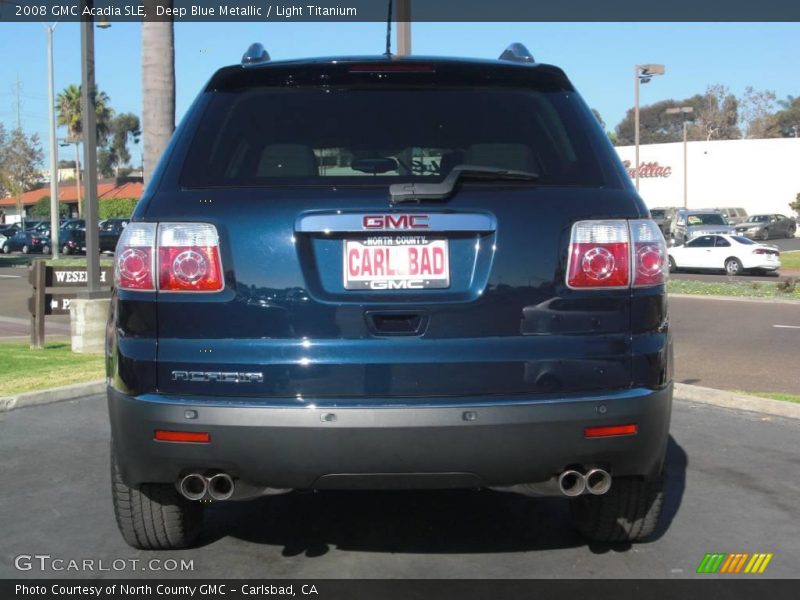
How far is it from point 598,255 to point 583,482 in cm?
82

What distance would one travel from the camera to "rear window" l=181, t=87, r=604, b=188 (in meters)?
3.54

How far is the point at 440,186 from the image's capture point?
3277 mm

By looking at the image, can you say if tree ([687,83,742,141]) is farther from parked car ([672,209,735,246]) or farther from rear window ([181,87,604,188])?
rear window ([181,87,604,188])

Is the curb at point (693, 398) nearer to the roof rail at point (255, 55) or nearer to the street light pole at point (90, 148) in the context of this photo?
the street light pole at point (90, 148)

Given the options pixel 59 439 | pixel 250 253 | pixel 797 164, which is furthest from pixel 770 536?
pixel 797 164

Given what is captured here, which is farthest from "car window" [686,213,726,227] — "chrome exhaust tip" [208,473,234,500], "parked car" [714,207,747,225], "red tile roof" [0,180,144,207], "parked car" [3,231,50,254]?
"red tile roof" [0,180,144,207]

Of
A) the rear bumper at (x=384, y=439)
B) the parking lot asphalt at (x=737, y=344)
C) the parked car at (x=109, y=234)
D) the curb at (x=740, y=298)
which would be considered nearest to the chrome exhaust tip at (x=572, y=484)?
the rear bumper at (x=384, y=439)

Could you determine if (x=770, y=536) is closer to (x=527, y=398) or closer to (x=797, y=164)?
(x=527, y=398)

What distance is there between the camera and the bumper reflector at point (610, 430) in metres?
3.24

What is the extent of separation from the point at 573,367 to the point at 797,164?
63.7 metres

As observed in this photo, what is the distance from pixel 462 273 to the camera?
10.7 feet

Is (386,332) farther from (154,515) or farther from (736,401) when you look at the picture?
(736,401)

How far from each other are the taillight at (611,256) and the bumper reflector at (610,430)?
0.49m

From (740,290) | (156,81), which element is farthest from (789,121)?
(156,81)
